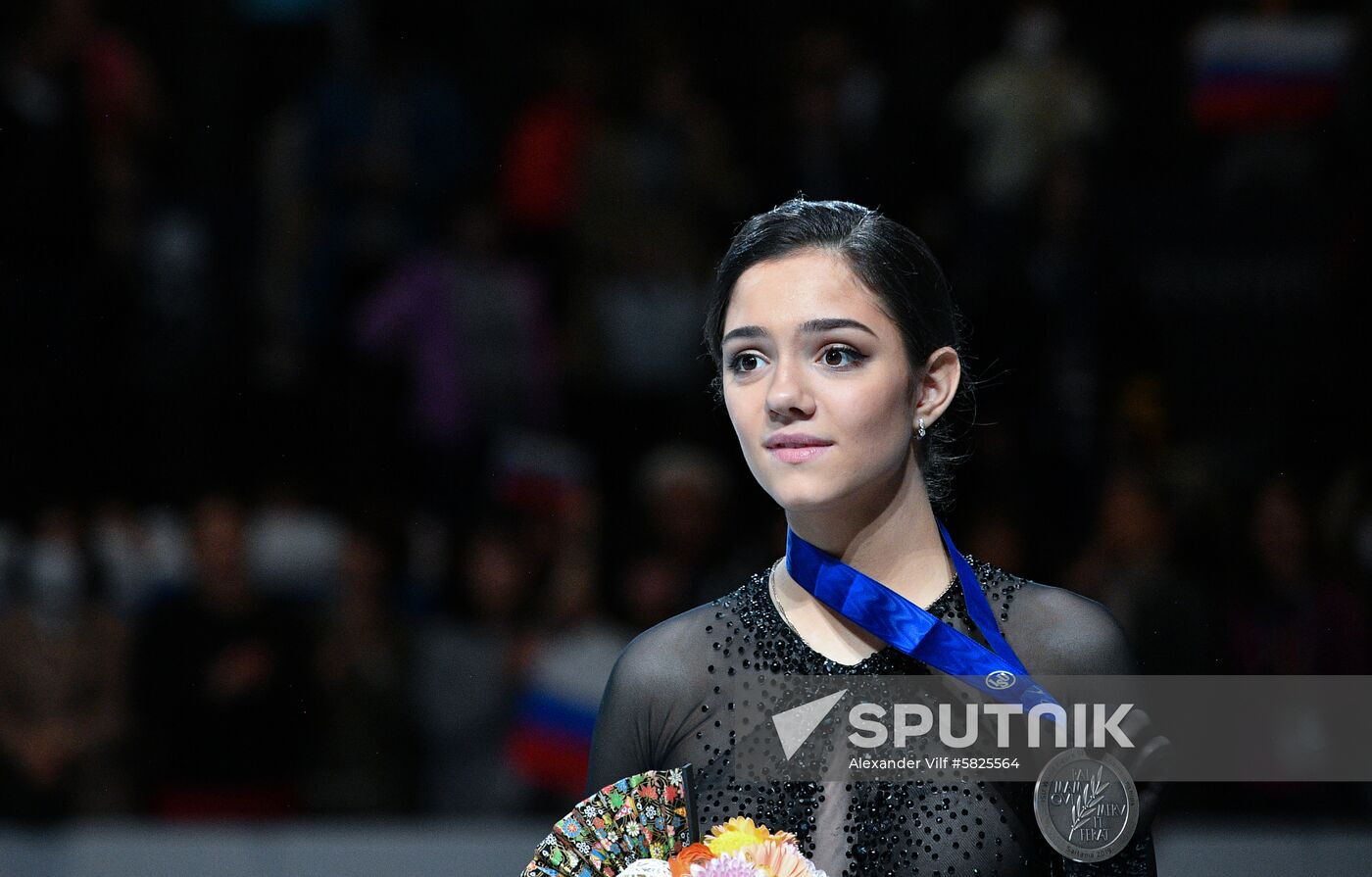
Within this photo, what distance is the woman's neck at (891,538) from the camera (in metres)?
2.12

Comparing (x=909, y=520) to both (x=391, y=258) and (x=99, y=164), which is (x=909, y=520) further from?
(x=99, y=164)

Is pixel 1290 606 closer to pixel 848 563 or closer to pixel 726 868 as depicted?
pixel 848 563

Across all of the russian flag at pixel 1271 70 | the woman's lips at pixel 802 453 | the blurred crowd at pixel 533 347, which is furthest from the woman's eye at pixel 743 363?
the russian flag at pixel 1271 70

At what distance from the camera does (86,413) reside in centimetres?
516

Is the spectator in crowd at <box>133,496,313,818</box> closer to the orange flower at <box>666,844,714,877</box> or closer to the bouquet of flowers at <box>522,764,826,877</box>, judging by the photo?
the bouquet of flowers at <box>522,764,826,877</box>

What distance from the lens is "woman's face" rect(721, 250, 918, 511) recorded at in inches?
80.7

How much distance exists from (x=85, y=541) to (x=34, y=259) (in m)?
0.84

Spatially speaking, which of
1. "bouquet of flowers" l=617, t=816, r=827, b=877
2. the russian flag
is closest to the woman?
"bouquet of flowers" l=617, t=816, r=827, b=877

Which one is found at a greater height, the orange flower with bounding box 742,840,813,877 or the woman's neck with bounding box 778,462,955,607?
the woman's neck with bounding box 778,462,955,607

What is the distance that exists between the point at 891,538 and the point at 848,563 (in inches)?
2.4

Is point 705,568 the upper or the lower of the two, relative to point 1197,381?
lower

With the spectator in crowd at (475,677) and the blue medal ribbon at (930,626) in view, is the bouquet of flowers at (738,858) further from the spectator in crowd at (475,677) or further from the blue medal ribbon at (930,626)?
the spectator in crowd at (475,677)

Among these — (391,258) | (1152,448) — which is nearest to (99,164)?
(391,258)

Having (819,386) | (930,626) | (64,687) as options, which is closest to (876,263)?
(819,386)
